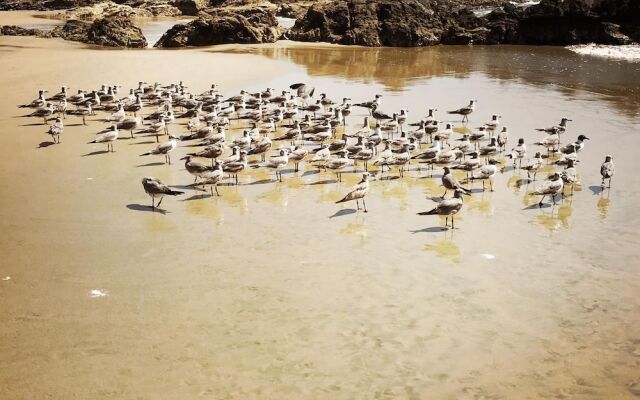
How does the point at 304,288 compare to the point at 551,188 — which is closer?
the point at 304,288

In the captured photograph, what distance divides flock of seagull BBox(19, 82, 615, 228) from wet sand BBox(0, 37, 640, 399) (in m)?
0.51

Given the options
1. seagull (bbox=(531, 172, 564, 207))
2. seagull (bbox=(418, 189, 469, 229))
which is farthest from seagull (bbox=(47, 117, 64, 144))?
seagull (bbox=(531, 172, 564, 207))

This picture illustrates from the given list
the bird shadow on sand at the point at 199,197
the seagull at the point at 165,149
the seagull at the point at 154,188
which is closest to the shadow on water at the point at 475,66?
the seagull at the point at 165,149

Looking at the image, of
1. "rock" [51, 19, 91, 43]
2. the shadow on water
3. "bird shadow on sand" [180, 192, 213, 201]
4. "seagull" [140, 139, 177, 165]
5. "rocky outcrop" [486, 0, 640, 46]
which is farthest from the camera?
"rocky outcrop" [486, 0, 640, 46]

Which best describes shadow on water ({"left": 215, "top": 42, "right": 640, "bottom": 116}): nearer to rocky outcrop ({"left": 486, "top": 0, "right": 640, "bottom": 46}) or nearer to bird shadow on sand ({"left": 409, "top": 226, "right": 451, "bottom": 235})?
rocky outcrop ({"left": 486, "top": 0, "right": 640, "bottom": 46})

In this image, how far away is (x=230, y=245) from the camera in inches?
424

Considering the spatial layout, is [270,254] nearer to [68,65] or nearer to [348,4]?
[68,65]

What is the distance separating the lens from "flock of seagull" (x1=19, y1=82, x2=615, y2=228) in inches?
549

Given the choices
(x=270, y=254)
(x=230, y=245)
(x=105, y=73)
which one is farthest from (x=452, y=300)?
(x=105, y=73)

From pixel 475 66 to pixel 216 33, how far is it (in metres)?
18.7

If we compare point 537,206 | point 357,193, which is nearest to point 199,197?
point 357,193

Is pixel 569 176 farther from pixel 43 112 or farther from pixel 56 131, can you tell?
pixel 43 112

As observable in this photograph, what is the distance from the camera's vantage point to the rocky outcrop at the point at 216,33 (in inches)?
1641

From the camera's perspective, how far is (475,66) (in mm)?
34125
